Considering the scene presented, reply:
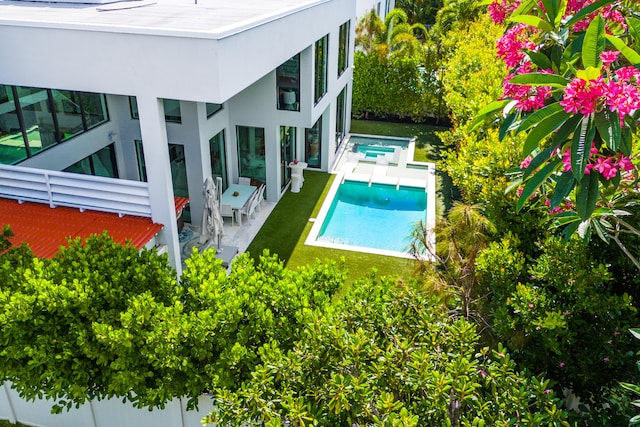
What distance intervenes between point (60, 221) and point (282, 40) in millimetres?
7128

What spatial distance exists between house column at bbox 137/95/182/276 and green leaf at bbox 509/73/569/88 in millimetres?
7148

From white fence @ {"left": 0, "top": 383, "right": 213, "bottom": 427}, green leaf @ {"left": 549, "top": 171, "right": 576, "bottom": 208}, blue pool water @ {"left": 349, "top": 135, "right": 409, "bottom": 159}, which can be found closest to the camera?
green leaf @ {"left": 549, "top": 171, "right": 576, "bottom": 208}

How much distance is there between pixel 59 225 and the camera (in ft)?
33.8

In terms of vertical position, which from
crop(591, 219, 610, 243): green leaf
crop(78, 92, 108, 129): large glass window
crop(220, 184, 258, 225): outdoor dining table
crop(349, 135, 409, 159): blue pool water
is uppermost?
crop(591, 219, 610, 243): green leaf

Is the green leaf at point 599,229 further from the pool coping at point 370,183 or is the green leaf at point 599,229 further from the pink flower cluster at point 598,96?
the pool coping at point 370,183

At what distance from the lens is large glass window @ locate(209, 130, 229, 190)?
16922 millimetres

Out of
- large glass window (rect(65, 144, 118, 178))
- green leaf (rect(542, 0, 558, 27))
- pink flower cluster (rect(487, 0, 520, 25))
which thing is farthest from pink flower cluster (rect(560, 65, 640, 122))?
large glass window (rect(65, 144, 118, 178))

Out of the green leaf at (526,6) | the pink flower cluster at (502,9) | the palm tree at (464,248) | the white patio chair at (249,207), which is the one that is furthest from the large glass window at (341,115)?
the green leaf at (526,6)

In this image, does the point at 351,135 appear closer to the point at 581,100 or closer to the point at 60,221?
the point at 60,221

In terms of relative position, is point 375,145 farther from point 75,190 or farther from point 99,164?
point 75,190

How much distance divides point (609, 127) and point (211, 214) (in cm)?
1122

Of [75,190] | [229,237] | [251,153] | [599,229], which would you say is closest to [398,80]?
[251,153]

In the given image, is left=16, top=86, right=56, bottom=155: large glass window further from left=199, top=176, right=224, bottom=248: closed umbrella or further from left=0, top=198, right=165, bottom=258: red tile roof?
left=199, top=176, right=224, bottom=248: closed umbrella

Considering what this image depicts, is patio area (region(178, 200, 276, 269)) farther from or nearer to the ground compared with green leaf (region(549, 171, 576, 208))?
nearer to the ground
